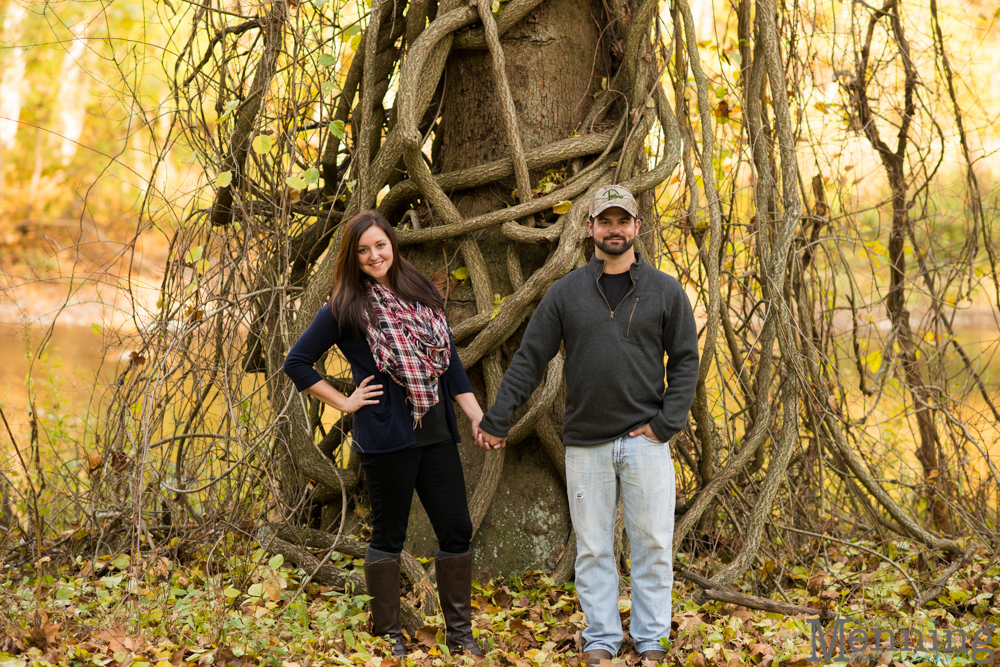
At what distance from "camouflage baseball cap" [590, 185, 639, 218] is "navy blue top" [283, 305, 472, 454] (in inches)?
26.1

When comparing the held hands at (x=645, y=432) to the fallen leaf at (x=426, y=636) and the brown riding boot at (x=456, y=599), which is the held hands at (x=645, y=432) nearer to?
the brown riding boot at (x=456, y=599)

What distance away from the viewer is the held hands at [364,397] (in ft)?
7.65

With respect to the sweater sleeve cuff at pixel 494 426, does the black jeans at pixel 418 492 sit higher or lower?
lower

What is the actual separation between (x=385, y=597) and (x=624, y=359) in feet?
3.42

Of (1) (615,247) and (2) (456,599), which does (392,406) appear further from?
(1) (615,247)

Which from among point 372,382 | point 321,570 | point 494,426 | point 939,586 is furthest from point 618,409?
point 939,586

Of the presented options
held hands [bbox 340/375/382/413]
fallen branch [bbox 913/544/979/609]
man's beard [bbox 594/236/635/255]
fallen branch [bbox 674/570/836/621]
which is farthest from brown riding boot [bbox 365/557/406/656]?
fallen branch [bbox 913/544/979/609]

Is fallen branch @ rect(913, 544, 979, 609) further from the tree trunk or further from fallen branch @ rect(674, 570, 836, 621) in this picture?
the tree trunk

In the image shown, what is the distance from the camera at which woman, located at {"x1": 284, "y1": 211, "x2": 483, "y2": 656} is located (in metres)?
2.34

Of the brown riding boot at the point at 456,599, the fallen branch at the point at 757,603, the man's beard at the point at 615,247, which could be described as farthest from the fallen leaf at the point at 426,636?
the man's beard at the point at 615,247

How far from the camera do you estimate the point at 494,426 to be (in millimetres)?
2355

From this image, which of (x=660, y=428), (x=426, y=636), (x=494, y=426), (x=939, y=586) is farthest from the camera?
(x=939, y=586)

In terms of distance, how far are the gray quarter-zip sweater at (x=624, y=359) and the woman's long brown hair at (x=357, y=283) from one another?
46 centimetres

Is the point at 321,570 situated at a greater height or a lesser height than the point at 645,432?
lesser
